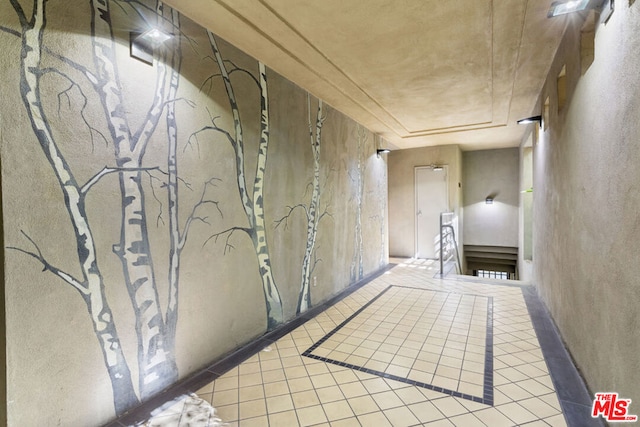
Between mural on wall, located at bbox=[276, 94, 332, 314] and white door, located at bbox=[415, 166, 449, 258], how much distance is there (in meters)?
4.11

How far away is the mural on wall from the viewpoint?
3.48m

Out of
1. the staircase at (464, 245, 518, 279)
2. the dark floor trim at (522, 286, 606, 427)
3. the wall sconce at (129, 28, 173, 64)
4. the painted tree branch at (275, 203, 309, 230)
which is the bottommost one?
the staircase at (464, 245, 518, 279)

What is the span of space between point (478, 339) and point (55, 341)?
10.2ft

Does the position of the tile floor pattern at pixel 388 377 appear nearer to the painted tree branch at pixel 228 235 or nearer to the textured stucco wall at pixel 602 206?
the textured stucco wall at pixel 602 206

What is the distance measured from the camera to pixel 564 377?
2.12 m

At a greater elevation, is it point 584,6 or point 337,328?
point 584,6

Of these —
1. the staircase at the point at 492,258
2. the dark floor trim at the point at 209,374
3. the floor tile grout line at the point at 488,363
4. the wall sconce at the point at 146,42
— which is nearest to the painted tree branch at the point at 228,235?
the dark floor trim at the point at 209,374

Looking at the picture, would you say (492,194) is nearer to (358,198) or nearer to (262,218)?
(358,198)

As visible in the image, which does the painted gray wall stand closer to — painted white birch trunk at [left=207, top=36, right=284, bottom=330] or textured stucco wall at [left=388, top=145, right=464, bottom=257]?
textured stucco wall at [left=388, top=145, right=464, bottom=257]

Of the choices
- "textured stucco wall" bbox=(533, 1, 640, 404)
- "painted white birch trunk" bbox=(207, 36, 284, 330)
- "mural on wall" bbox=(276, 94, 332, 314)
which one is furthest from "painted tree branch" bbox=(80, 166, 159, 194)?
"textured stucco wall" bbox=(533, 1, 640, 404)

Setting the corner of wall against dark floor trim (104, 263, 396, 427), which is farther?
dark floor trim (104, 263, 396, 427)

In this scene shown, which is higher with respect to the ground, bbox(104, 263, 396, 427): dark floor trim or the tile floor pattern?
bbox(104, 263, 396, 427): dark floor trim

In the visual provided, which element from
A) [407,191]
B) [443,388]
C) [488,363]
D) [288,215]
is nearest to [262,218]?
[288,215]

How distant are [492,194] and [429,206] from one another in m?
1.94
